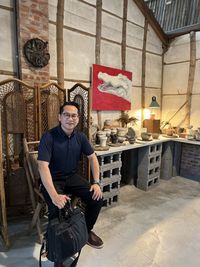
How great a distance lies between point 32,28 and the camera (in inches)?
104

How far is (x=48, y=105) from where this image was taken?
2725 millimetres

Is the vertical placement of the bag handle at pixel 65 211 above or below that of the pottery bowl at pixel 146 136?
below

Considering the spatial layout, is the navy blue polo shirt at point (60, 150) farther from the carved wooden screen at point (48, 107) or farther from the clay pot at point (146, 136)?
the clay pot at point (146, 136)

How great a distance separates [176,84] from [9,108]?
364 centimetres

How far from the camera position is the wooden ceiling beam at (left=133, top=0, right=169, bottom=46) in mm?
4209

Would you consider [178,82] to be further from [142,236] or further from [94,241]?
[94,241]

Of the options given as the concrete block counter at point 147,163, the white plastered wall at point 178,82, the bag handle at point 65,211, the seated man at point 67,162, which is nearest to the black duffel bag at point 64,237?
the bag handle at point 65,211

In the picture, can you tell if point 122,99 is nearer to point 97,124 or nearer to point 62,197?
point 97,124

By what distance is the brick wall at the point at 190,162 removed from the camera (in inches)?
172

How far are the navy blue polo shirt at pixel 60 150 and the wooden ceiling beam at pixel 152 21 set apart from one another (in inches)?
134

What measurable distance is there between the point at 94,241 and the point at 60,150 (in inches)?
40.7

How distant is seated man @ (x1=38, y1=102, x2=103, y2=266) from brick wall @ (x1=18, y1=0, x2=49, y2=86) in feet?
3.09

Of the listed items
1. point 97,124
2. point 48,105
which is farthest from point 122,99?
point 48,105

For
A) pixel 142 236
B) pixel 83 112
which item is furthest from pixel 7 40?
pixel 142 236
